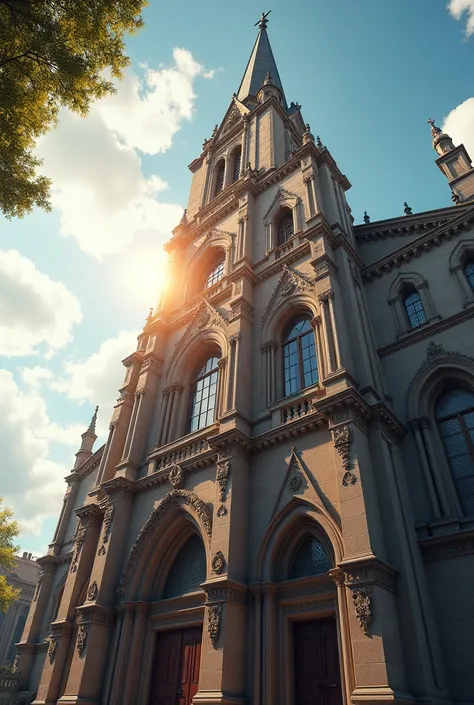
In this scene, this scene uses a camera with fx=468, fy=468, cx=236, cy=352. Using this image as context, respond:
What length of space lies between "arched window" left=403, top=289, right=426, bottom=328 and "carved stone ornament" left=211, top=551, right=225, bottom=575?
904 centimetres

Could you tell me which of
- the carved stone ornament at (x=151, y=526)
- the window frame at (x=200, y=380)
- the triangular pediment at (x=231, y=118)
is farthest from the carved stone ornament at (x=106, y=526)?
the triangular pediment at (x=231, y=118)

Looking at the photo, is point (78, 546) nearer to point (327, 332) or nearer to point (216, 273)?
point (327, 332)

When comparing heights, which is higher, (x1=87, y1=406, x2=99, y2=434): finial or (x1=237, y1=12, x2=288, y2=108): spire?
(x1=237, y1=12, x2=288, y2=108): spire

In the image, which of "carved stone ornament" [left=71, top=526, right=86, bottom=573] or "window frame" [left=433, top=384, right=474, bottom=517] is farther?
"carved stone ornament" [left=71, top=526, right=86, bottom=573]

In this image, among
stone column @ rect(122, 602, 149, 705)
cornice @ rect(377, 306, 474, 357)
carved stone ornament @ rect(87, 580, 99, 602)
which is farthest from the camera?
carved stone ornament @ rect(87, 580, 99, 602)

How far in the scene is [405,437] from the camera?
42.9 ft

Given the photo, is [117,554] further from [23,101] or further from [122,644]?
[23,101]

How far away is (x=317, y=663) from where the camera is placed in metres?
10.4

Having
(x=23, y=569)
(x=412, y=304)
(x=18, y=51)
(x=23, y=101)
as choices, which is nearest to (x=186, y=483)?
(x=412, y=304)

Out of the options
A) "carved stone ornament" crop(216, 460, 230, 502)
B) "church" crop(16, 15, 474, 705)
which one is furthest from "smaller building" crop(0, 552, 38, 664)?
"carved stone ornament" crop(216, 460, 230, 502)

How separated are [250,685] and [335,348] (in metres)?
8.54

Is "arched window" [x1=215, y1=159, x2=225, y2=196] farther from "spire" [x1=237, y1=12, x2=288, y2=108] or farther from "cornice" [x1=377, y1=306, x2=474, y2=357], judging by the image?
"cornice" [x1=377, y1=306, x2=474, y2=357]

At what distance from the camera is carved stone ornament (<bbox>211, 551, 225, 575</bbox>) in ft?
38.2

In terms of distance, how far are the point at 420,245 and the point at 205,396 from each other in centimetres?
961
